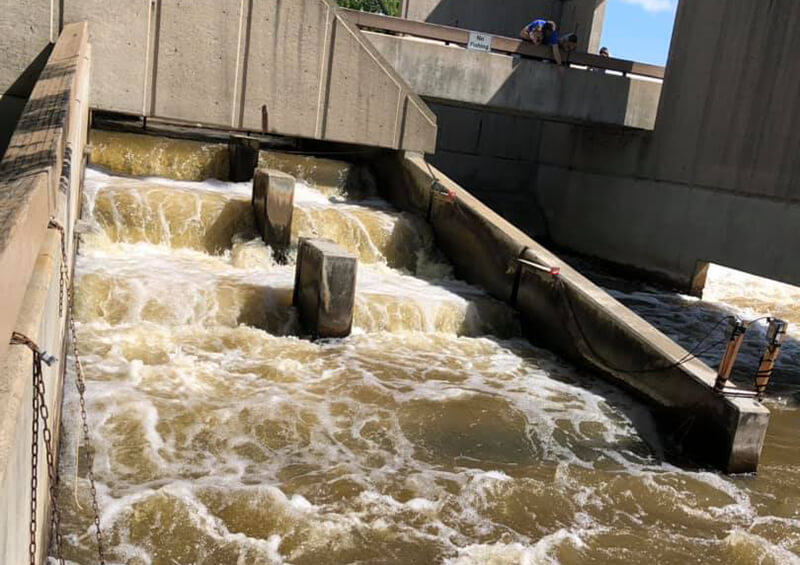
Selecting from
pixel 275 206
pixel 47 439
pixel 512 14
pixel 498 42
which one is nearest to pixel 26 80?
pixel 275 206

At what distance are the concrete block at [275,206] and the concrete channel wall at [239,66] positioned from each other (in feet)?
8.06

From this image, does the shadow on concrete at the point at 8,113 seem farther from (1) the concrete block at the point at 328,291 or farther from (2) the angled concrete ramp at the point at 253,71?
(1) the concrete block at the point at 328,291

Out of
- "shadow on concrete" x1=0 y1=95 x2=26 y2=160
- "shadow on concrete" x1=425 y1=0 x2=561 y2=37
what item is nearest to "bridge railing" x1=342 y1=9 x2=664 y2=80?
"shadow on concrete" x1=425 y1=0 x2=561 y2=37

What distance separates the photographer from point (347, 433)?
20.5 ft

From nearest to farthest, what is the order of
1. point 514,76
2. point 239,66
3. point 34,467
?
point 34,467
point 239,66
point 514,76

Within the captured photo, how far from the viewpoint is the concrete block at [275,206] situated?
32.4 ft

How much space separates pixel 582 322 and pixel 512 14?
1324cm

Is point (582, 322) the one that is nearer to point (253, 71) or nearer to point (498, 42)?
point (253, 71)

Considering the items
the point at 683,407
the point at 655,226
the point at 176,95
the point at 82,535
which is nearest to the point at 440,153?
the point at 655,226

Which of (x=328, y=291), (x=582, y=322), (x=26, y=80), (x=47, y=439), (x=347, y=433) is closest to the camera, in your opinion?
(x=47, y=439)

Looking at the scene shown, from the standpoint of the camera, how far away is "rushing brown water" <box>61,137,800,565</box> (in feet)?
15.9

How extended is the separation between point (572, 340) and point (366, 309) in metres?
2.48

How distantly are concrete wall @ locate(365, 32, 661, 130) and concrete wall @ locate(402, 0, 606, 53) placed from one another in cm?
450

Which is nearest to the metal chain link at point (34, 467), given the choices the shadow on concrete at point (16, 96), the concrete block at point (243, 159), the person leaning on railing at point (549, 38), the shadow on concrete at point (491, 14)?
the shadow on concrete at point (16, 96)
